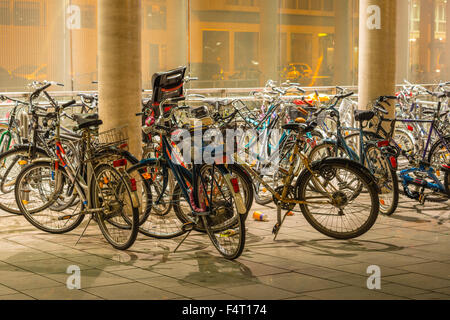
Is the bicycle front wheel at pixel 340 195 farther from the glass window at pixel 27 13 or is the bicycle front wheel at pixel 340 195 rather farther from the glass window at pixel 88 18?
the glass window at pixel 27 13

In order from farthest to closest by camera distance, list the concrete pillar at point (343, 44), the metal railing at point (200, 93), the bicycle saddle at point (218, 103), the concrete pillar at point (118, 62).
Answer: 1. the concrete pillar at point (343, 44)
2. the metal railing at point (200, 93)
3. the bicycle saddle at point (218, 103)
4. the concrete pillar at point (118, 62)

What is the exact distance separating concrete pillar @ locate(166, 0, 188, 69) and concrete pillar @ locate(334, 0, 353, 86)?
11.0 ft

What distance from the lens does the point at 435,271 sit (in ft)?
18.5

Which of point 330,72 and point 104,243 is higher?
point 330,72

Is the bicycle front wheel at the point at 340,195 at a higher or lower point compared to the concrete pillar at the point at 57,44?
lower

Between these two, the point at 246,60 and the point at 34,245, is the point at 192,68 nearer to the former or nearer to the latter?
the point at 246,60

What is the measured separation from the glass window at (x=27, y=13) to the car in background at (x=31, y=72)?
0.64 m

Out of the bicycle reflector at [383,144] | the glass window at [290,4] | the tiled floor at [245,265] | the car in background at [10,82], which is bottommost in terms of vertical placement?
the tiled floor at [245,265]

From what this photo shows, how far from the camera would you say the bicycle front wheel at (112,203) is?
6453mm

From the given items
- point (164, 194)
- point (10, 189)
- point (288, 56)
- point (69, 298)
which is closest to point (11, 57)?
point (10, 189)

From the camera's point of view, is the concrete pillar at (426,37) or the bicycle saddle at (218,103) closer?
the bicycle saddle at (218,103)

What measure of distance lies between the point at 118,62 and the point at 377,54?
11.6 feet

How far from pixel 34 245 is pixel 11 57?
5800 millimetres

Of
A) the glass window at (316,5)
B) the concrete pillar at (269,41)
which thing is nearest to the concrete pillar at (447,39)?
the glass window at (316,5)
